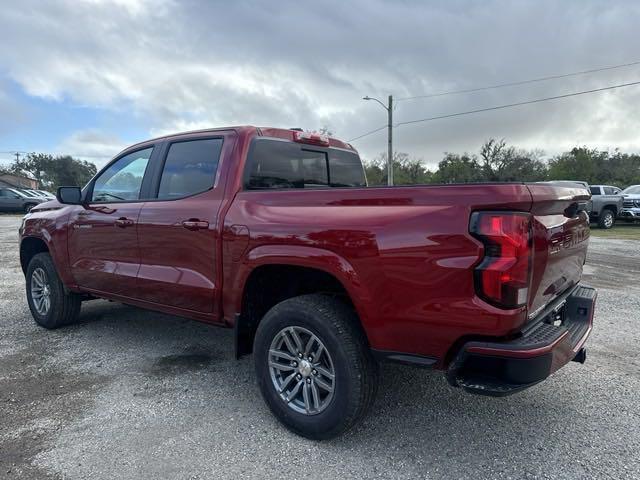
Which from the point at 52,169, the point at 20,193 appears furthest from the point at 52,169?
the point at 20,193

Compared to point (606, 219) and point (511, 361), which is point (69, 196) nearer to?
point (511, 361)

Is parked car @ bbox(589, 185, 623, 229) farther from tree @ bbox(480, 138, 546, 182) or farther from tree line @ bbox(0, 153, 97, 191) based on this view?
tree line @ bbox(0, 153, 97, 191)

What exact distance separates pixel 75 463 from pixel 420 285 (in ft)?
7.01

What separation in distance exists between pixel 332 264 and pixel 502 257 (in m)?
0.90

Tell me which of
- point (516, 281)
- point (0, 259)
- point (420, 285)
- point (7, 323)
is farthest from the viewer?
point (0, 259)

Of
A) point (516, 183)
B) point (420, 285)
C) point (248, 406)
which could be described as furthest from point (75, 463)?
point (516, 183)

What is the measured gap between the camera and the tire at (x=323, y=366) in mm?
2521

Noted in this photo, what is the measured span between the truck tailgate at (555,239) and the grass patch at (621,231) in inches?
529

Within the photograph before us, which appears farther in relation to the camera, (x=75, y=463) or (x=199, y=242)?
(x=199, y=242)

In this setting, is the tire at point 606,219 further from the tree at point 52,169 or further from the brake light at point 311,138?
the tree at point 52,169

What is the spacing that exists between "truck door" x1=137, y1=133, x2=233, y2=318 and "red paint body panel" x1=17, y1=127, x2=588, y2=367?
0.04ft

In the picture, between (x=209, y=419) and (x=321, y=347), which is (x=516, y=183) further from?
(x=209, y=419)

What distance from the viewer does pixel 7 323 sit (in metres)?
5.18

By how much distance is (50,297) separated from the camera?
4.80 metres
